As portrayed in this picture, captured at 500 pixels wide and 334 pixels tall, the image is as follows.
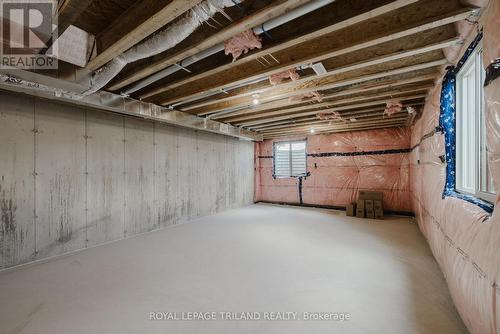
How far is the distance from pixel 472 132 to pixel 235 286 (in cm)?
244

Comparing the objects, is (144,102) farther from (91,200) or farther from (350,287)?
(350,287)

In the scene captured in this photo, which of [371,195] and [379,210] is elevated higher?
[371,195]

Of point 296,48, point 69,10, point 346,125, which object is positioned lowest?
point 346,125

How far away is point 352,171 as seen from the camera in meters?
5.68

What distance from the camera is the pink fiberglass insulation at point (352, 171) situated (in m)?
5.17

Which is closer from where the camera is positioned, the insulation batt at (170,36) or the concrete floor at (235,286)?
the insulation batt at (170,36)

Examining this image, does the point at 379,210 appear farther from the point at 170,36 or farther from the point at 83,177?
the point at 83,177

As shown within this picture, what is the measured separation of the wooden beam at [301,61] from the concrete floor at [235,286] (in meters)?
2.12

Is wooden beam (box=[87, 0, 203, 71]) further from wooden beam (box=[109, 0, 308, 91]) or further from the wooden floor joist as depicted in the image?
wooden beam (box=[109, 0, 308, 91])

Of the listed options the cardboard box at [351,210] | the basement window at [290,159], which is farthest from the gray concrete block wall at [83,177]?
the cardboard box at [351,210]

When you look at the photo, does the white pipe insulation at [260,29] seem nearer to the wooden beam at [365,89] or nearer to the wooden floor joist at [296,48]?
the wooden floor joist at [296,48]

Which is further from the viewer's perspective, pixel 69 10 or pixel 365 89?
pixel 365 89

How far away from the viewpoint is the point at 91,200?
3.26 metres

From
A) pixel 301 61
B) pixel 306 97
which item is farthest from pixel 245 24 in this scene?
pixel 306 97
